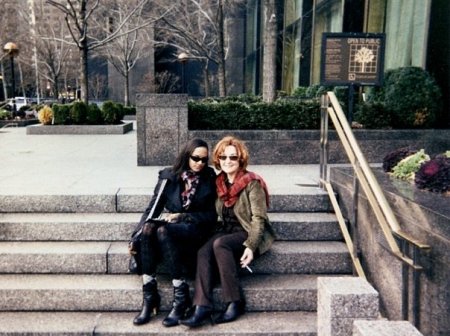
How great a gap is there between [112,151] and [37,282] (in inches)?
259

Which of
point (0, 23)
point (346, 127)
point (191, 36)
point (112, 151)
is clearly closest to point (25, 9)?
point (0, 23)

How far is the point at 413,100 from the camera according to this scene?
327 inches

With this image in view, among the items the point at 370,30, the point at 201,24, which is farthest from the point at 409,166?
the point at 201,24

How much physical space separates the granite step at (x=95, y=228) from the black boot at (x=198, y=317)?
52.0 inches

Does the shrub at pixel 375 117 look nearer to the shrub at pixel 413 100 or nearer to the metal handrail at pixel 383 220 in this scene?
the shrub at pixel 413 100

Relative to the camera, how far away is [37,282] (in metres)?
4.16

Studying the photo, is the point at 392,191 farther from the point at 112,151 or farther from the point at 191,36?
the point at 191,36

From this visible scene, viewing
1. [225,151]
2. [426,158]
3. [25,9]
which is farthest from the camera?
[25,9]

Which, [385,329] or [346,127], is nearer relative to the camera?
[385,329]

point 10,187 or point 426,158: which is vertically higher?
point 426,158

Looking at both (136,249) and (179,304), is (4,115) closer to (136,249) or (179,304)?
(136,249)

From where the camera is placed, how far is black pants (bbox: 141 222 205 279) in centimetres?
387

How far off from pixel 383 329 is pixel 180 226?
201cm

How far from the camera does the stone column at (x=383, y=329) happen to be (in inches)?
98.2
